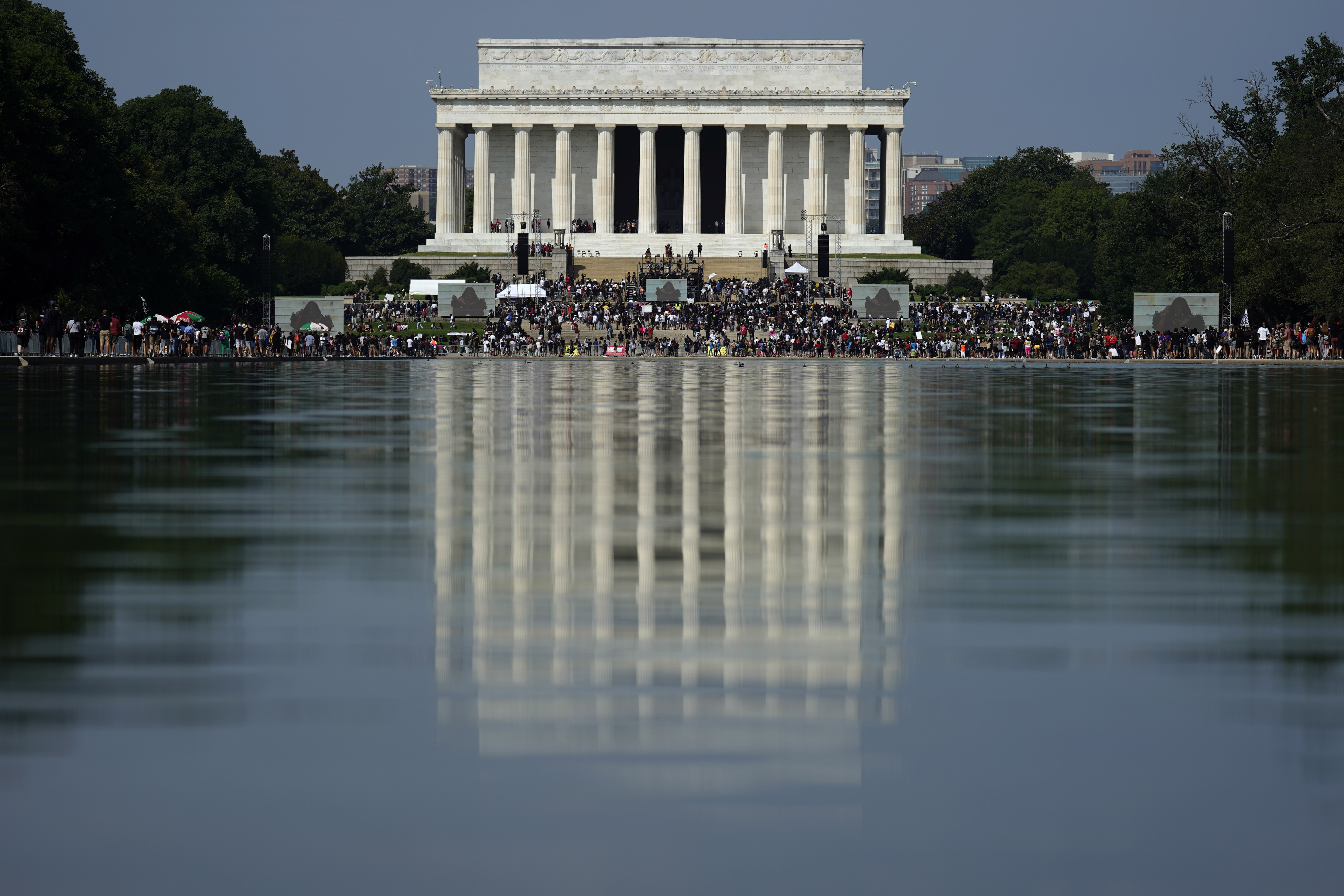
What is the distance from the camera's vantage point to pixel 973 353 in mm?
80438

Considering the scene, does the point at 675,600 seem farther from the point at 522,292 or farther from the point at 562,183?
the point at 562,183

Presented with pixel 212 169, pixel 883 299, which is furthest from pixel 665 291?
pixel 212 169

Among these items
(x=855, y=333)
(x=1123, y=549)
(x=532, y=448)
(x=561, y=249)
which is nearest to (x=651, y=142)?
(x=561, y=249)

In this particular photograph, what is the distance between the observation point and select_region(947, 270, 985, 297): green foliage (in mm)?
105312

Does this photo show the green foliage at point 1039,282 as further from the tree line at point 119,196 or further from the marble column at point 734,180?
the tree line at point 119,196

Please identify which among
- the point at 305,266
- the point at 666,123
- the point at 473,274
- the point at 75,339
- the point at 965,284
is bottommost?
the point at 75,339

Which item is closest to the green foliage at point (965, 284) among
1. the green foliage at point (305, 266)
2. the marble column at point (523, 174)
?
the marble column at point (523, 174)

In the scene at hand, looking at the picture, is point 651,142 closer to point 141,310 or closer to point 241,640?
point 141,310

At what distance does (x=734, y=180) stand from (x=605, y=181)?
9.54 m

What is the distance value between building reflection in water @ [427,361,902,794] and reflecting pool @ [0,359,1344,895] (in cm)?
4

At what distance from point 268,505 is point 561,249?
3775 inches

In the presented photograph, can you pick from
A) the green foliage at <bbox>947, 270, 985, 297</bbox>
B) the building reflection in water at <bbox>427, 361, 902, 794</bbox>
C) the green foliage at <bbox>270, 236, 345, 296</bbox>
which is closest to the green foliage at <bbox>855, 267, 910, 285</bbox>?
the green foliage at <bbox>947, 270, 985, 297</bbox>

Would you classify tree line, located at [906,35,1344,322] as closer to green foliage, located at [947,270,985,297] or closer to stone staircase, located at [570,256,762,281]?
green foliage, located at [947,270,985,297]

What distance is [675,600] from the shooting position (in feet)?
32.2
